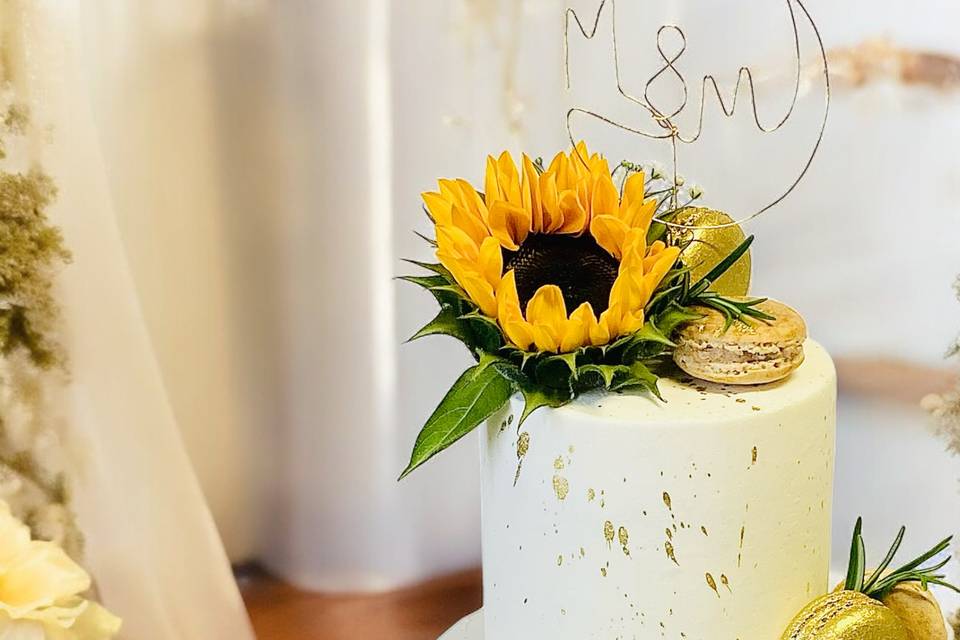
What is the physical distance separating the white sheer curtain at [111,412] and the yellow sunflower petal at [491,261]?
1.23ft

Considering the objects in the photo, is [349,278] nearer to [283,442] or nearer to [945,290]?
[283,442]

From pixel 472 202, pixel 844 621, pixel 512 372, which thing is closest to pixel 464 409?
pixel 512 372

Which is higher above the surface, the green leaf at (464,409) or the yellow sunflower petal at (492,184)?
the yellow sunflower petal at (492,184)

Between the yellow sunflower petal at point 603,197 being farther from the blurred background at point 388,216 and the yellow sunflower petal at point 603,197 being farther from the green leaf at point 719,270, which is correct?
the blurred background at point 388,216

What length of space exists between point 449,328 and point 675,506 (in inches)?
7.9

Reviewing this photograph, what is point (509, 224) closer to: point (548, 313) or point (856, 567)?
point (548, 313)

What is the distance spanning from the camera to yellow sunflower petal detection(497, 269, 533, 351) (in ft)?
2.12

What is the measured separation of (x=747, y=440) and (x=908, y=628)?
0.23 metres

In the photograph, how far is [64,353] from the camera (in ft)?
2.76

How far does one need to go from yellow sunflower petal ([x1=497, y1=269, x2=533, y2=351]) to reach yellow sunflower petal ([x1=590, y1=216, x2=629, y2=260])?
8cm

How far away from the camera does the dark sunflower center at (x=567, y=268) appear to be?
2.27 ft

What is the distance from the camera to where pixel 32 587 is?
63 cm

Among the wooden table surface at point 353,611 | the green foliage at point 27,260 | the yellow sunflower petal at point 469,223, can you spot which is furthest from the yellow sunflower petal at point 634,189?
the wooden table surface at point 353,611

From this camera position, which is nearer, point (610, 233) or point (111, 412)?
point (610, 233)
